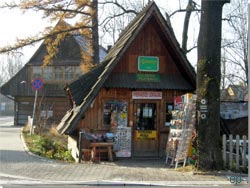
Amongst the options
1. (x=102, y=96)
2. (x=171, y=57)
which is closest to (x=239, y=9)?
(x=171, y=57)

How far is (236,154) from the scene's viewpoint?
506 inches

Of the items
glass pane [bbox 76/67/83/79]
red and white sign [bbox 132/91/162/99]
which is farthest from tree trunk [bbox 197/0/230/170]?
glass pane [bbox 76/67/83/79]

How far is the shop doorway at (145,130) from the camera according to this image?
1678 centimetres

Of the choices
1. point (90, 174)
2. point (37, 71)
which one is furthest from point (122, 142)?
point (37, 71)

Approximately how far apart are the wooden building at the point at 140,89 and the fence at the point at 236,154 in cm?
413

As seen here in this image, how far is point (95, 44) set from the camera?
→ 93.4 ft

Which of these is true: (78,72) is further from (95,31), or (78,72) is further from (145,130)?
(145,130)

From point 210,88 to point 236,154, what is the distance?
90.9 inches

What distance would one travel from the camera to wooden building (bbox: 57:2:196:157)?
16.3 meters

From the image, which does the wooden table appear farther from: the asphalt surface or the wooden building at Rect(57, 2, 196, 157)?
the asphalt surface

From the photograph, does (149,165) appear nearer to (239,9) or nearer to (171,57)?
(171,57)

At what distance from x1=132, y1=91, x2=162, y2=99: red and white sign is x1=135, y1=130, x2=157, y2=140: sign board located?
146 cm

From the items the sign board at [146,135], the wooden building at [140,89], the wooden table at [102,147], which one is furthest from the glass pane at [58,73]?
the wooden table at [102,147]

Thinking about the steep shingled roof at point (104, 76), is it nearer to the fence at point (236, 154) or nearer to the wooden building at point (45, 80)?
the fence at point (236, 154)
